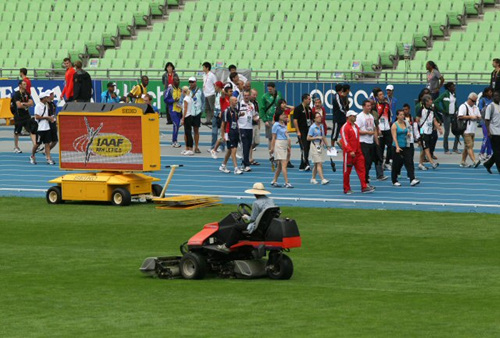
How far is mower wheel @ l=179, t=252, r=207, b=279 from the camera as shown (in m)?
15.8

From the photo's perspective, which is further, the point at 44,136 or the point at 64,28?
the point at 64,28

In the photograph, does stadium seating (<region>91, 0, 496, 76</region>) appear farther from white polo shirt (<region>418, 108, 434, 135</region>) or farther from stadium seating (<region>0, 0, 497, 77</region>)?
white polo shirt (<region>418, 108, 434, 135</region>)

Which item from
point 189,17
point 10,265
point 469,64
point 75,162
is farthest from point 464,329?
point 189,17

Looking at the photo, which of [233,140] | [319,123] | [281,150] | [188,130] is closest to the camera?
[281,150]

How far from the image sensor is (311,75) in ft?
132

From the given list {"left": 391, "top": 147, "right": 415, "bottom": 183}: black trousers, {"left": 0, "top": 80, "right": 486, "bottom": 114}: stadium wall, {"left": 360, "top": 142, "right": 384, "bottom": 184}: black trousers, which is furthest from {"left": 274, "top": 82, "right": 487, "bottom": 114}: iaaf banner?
{"left": 391, "top": 147, "right": 415, "bottom": 183}: black trousers

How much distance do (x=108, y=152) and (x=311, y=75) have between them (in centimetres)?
1661

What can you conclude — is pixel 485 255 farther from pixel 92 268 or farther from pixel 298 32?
pixel 298 32

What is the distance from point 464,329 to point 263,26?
32877mm

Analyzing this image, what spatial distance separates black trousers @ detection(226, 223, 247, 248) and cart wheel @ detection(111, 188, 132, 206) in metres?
8.10

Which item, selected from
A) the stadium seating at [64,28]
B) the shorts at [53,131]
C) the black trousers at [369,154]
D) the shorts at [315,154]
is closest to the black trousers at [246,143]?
the shorts at [315,154]

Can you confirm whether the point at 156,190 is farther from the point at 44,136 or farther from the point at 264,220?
the point at 264,220

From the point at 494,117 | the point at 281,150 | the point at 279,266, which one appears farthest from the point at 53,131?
the point at 279,266

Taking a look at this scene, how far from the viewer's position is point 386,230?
2036 centimetres
